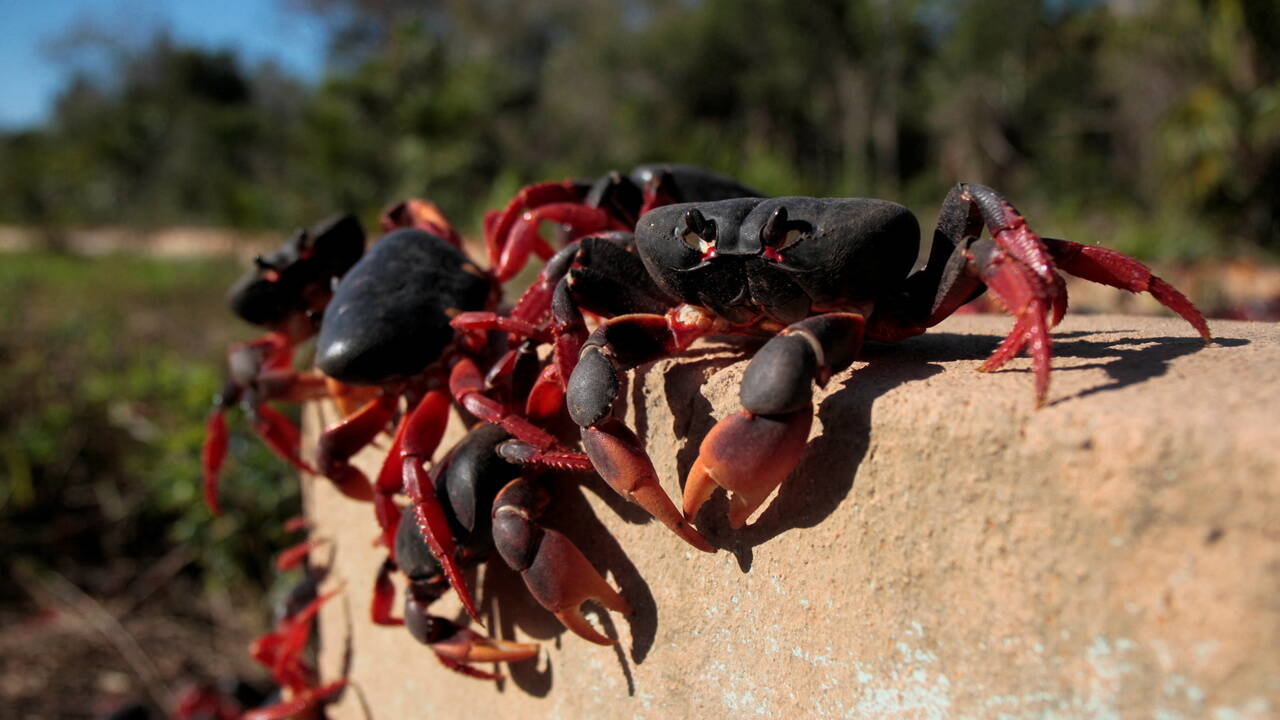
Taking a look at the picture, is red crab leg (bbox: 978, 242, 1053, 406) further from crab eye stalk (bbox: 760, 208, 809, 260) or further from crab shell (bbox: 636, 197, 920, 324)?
crab eye stalk (bbox: 760, 208, 809, 260)

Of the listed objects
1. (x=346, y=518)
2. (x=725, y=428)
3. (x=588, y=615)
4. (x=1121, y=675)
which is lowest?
(x=346, y=518)

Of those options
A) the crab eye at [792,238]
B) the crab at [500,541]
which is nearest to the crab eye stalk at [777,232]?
the crab eye at [792,238]

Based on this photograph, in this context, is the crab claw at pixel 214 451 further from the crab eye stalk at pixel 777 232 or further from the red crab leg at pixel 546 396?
the crab eye stalk at pixel 777 232

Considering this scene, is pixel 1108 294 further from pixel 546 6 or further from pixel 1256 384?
pixel 546 6

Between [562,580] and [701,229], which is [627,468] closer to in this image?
[562,580]

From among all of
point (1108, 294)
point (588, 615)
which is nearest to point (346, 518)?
point (588, 615)

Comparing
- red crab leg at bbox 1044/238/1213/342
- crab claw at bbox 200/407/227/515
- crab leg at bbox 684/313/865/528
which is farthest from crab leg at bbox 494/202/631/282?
crab claw at bbox 200/407/227/515

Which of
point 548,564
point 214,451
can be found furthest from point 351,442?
point 214,451

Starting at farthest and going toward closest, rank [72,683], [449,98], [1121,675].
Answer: [449,98] < [72,683] < [1121,675]
